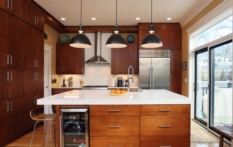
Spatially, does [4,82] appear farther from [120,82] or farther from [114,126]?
[120,82]

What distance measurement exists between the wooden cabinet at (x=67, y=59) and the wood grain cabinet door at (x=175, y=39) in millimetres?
3084

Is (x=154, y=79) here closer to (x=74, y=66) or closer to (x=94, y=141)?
(x=74, y=66)

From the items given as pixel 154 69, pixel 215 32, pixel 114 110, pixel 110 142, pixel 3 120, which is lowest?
pixel 110 142

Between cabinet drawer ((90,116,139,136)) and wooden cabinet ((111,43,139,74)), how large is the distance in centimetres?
321

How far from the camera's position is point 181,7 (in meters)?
3.70

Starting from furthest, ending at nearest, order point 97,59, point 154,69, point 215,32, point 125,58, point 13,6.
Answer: point 125,58 → point 97,59 → point 154,69 → point 215,32 → point 13,6

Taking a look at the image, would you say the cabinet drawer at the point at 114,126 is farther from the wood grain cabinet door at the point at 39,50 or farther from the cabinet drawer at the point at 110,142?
the wood grain cabinet door at the point at 39,50

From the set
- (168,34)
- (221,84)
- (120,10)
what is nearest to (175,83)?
(168,34)

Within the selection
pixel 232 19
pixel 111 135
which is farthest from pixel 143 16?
pixel 111 135

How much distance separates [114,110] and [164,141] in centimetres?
82

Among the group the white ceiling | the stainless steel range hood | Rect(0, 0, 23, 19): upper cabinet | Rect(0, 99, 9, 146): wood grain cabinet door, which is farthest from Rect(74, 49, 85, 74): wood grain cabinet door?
Rect(0, 99, 9, 146): wood grain cabinet door

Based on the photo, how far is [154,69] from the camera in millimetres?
4707

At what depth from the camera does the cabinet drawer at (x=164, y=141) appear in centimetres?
200

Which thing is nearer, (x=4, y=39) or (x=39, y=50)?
(x=4, y=39)
